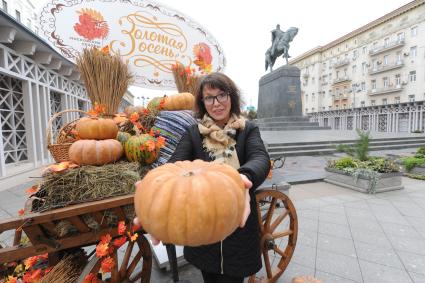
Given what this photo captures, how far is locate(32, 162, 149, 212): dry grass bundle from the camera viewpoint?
1.35 meters

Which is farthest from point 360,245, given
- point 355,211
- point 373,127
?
point 373,127

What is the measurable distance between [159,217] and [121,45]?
2.04 metres

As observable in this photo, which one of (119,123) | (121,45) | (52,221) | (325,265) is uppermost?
(121,45)

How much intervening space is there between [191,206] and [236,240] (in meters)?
0.76

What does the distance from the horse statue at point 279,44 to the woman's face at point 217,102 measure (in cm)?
1946

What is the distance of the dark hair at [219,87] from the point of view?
1455 mm

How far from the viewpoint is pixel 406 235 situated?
301 centimetres

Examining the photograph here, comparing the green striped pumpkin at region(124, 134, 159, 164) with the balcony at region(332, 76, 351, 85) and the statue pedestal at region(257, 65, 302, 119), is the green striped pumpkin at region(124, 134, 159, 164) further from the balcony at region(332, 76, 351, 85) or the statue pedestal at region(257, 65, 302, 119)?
the balcony at region(332, 76, 351, 85)

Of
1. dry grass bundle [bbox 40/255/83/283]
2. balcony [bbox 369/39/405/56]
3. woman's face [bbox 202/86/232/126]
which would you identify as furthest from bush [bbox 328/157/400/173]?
balcony [bbox 369/39/405/56]

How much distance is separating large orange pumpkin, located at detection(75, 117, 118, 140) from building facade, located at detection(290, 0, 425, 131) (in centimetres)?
2741

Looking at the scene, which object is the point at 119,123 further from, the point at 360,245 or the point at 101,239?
the point at 360,245

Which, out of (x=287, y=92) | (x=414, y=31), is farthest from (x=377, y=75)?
(x=287, y=92)

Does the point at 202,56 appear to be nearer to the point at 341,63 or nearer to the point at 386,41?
the point at 386,41

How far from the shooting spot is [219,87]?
1457mm
